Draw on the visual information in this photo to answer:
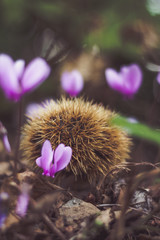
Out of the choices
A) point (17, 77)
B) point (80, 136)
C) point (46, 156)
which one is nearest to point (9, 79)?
point (17, 77)

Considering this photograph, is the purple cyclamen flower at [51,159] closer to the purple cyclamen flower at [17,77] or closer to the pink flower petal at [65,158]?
the pink flower petal at [65,158]

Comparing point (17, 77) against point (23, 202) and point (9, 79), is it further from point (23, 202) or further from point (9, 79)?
point (23, 202)

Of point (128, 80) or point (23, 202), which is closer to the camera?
A: point (23, 202)

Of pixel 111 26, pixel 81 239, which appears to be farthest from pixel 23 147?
pixel 111 26

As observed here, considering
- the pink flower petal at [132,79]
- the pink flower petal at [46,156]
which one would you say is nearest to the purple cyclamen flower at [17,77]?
the pink flower petal at [46,156]

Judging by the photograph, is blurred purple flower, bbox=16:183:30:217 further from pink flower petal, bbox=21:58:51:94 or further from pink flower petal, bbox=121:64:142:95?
pink flower petal, bbox=121:64:142:95

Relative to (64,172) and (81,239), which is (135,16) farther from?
(81,239)
